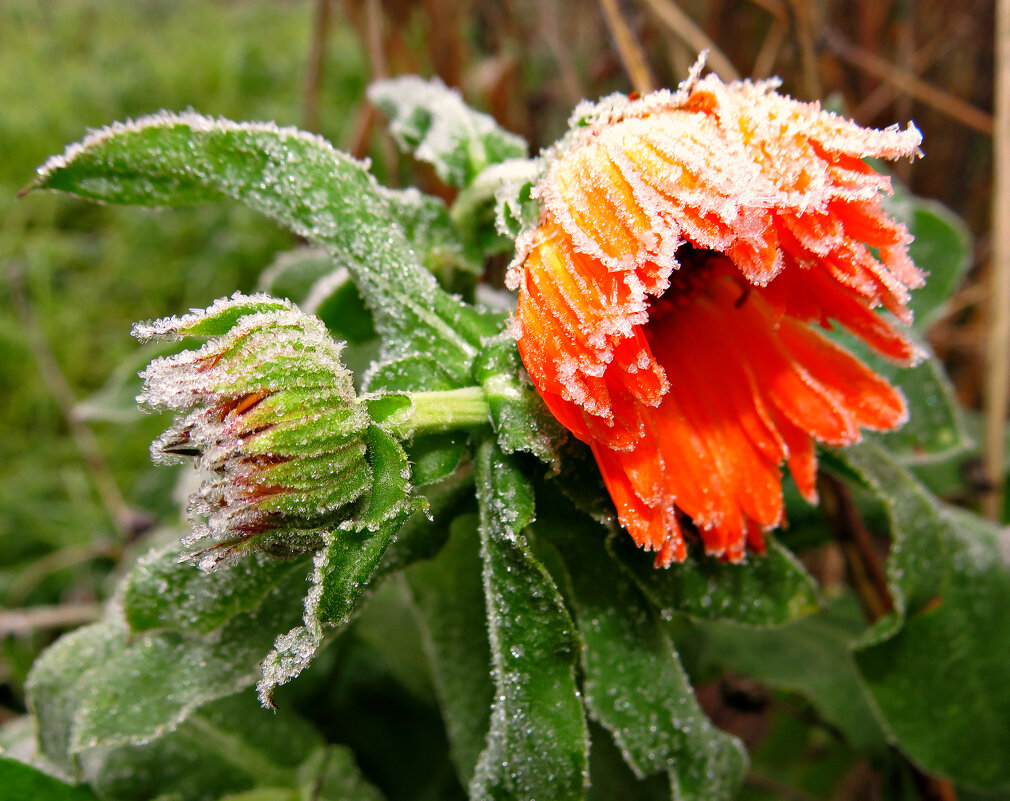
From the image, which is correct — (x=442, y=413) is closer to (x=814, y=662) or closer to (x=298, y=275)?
(x=298, y=275)

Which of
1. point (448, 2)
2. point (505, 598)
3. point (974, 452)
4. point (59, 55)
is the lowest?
point (505, 598)

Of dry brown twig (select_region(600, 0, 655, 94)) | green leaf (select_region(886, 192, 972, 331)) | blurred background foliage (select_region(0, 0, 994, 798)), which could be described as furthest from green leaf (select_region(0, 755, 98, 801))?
green leaf (select_region(886, 192, 972, 331))

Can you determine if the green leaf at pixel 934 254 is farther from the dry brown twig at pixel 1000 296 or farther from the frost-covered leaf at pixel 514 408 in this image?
the frost-covered leaf at pixel 514 408

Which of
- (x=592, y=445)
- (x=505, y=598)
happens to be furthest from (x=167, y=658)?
(x=592, y=445)

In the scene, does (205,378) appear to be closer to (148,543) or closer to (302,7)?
(148,543)

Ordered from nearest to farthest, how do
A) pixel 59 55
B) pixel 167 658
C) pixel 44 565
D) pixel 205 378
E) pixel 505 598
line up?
pixel 205 378 → pixel 505 598 → pixel 167 658 → pixel 44 565 → pixel 59 55

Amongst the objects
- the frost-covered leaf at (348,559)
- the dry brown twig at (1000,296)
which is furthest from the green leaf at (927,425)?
the frost-covered leaf at (348,559)

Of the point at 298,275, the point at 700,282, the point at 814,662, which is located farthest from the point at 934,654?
the point at 298,275
